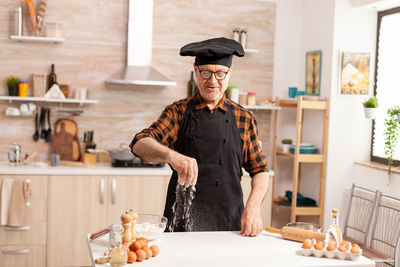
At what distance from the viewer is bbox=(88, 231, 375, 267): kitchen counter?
1.89 meters

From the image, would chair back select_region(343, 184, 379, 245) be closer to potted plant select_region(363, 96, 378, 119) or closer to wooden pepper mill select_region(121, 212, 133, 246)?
potted plant select_region(363, 96, 378, 119)

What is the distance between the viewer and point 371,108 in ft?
13.5

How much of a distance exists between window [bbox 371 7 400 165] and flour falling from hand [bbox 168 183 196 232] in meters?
2.40

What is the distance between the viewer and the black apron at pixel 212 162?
8.07 feet

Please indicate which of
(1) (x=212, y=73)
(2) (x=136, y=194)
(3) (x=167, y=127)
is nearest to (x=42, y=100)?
(2) (x=136, y=194)

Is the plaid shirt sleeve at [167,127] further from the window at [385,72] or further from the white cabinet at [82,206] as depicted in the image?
the window at [385,72]

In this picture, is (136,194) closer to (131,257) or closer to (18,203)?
(18,203)

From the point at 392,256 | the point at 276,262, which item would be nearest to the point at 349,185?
the point at 392,256

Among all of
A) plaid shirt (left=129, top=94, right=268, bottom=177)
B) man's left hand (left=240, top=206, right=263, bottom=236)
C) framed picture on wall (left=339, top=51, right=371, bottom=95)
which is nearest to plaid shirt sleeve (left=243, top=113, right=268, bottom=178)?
plaid shirt (left=129, top=94, right=268, bottom=177)

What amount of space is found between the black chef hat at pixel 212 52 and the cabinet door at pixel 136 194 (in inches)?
82.8

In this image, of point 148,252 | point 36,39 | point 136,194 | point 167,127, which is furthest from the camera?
point 36,39

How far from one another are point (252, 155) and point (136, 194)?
6.33 ft

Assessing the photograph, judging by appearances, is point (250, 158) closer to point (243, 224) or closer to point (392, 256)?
point (243, 224)

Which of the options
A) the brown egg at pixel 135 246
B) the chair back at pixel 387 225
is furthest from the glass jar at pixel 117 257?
the chair back at pixel 387 225
